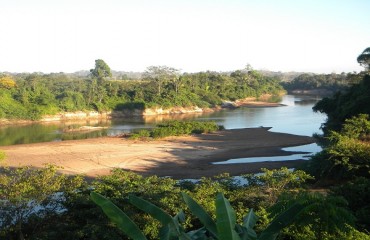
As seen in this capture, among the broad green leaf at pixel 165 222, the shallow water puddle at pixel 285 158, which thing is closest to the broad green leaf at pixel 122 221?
the broad green leaf at pixel 165 222

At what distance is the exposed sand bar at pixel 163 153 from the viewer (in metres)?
24.6

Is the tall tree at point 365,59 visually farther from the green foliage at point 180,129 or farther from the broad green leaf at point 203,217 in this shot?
the broad green leaf at point 203,217

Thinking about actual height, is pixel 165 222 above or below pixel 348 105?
above

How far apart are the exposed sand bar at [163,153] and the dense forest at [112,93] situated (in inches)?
1019

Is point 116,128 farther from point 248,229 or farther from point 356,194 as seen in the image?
point 248,229

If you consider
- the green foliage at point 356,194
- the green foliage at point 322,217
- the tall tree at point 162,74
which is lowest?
the green foliage at point 356,194

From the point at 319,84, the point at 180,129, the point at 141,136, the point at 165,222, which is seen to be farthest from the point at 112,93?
the point at 165,222

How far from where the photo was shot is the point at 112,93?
68250 millimetres

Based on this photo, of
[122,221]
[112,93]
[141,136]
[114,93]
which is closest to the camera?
[122,221]

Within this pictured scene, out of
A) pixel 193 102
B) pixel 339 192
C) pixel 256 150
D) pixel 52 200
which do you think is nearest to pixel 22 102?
pixel 193 102

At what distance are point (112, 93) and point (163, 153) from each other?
134ft

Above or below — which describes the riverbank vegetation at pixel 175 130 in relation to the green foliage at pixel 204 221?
below

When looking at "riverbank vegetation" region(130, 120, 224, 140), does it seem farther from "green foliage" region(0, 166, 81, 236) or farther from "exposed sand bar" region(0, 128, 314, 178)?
"green foliage" region(0, 166, 81, 236)

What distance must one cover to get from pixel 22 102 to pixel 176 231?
59825 millimetres
